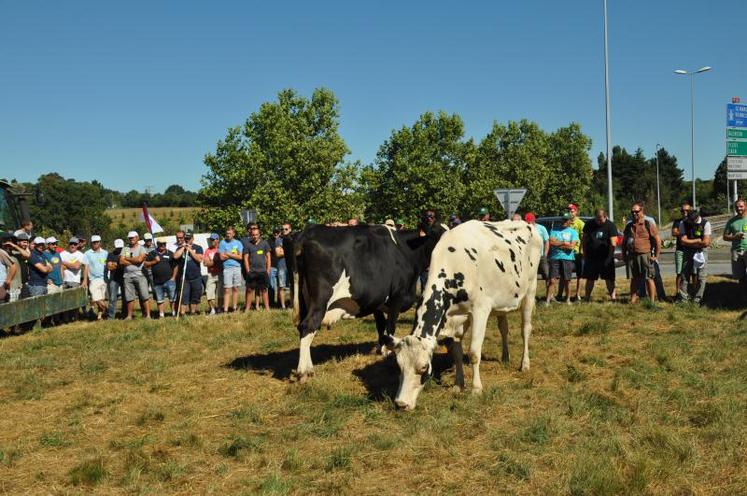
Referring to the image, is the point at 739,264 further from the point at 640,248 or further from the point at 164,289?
the point at 164,289

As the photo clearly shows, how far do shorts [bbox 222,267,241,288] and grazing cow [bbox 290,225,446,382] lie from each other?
6.57m

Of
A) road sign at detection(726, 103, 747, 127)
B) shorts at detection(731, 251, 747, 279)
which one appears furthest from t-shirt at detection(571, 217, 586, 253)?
road sign at detection(726, 103, 747, 127)

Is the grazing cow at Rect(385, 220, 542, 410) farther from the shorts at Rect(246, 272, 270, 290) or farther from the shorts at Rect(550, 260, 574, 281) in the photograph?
the shorts at Rect(246, 272, 270, 290)

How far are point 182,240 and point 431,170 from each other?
32132 mm

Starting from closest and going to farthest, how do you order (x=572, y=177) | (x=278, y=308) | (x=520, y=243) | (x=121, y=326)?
(x=520, y=243) < (x=121, y=326) < (x=278, y=308) < (x=572, y=177)

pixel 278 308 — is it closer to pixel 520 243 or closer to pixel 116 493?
Answer: pixel 520 243

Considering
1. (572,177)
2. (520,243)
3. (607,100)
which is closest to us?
(520,243)

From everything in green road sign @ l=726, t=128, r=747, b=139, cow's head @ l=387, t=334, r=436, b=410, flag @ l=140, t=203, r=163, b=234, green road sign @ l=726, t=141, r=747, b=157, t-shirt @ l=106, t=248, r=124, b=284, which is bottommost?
cow's head @ l=387, t=334, r=436, b=410

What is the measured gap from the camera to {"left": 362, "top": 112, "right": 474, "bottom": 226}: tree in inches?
1826

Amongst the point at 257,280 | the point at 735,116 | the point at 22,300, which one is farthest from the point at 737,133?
the point at 22,300

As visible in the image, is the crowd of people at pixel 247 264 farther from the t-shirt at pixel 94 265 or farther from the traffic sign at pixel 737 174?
the traffic sign at pixel 737 174

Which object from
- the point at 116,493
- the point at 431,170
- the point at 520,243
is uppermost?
the point at 431,170

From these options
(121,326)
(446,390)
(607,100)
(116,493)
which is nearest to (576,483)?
(446,390)

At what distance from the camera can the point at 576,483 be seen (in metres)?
4.98
